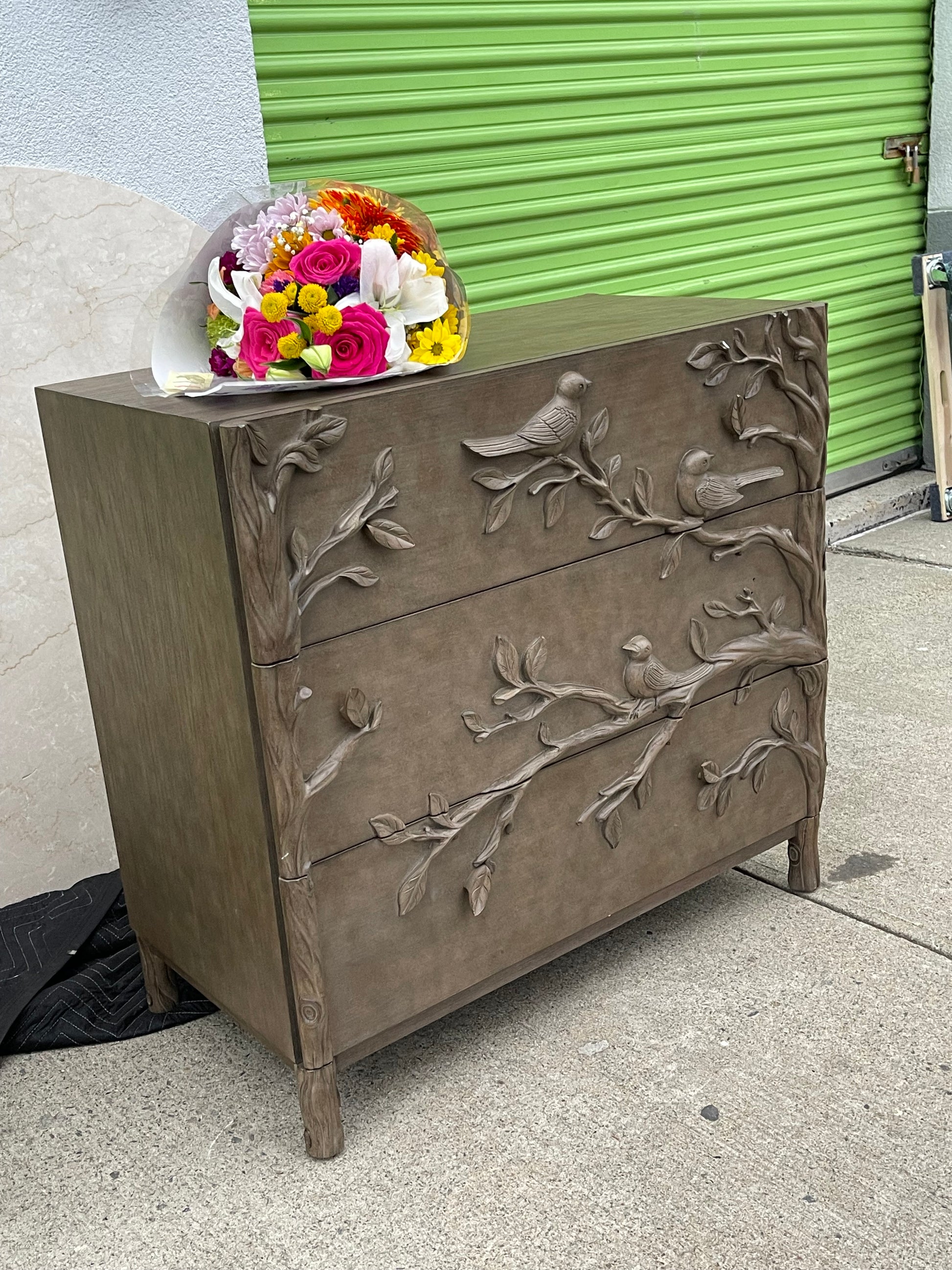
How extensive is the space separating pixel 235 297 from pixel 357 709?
2.19 ft

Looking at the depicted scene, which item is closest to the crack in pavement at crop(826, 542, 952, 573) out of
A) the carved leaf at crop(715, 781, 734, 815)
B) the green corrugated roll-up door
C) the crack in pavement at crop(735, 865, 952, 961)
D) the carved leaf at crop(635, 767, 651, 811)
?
the green corrugated roll-up door

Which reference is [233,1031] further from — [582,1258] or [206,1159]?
[582,1258]

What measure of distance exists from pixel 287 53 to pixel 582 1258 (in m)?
2.89

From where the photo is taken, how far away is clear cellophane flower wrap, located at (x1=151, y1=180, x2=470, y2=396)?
6.10 ft

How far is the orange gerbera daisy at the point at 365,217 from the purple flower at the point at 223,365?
0.28 meters

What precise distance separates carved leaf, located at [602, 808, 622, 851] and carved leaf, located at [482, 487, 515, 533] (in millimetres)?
636

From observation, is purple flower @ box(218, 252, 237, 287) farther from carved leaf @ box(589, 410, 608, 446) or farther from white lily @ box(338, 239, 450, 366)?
carved leaf @ box(589, 410, 608, 446)

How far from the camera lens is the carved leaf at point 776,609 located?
250 centimetres

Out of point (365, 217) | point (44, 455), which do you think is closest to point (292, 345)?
point (365, 217)

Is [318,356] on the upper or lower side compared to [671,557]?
upper

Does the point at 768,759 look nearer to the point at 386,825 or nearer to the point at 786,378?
the point at 786,378

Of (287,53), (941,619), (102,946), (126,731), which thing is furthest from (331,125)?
(941,619)

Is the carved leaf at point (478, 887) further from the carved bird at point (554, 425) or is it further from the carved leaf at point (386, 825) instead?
the carved bird at point (554, 425)

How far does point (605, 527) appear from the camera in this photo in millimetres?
2182
